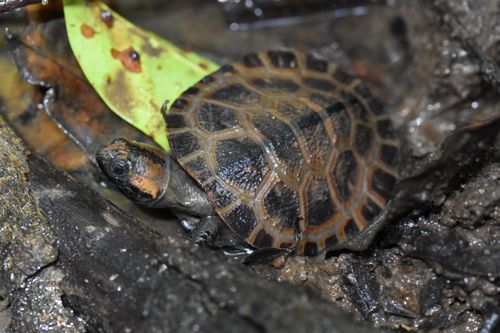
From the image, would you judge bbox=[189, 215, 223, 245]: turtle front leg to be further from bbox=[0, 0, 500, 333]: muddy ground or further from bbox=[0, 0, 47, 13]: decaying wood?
bbox=[0, 0, 47, 13]: decaying wood

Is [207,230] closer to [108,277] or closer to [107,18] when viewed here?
[108,277]

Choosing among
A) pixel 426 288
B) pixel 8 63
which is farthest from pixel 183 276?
pixel 8 63

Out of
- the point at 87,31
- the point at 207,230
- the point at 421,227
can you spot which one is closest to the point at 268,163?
the point at 207,230

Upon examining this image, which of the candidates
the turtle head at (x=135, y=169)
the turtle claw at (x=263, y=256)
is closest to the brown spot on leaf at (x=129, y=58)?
the turtle head at (x=135, y=169)

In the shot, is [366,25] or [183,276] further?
[366,25]

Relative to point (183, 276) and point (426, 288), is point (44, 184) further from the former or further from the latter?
point (426, 288)

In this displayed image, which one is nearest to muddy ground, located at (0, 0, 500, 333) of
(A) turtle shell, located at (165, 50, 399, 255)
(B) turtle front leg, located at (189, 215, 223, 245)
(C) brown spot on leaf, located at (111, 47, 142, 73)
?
(B) turtle front leg, located at (189, 215, 223, 245)
